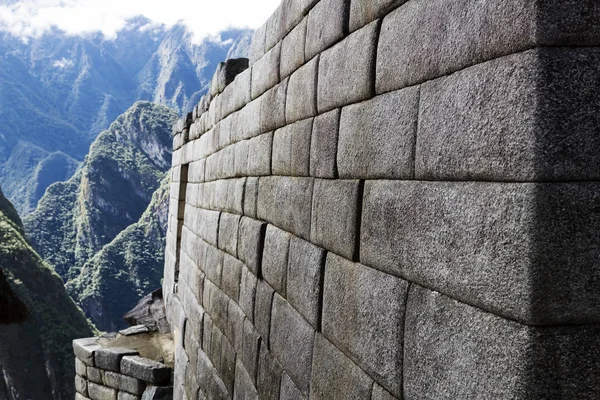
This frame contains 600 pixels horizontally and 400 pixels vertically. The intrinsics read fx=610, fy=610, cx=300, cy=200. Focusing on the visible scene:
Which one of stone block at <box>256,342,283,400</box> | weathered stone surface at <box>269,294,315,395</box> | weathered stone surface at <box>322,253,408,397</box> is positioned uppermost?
weathered stone surface at <box>322,253,408,397</box>

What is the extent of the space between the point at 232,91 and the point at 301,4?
1886 millimetres

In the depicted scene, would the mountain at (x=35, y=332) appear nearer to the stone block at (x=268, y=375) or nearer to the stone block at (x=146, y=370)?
the stone block at (x=146, y=370)

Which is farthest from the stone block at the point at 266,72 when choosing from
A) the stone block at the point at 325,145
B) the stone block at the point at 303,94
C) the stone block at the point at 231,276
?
the stone block at the point at 231,276

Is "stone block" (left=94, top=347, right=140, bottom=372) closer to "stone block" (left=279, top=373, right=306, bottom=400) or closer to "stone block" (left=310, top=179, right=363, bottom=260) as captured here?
"stone block" (left=279, top=373, right=306, bottom=400)

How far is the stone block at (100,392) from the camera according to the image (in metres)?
8.31

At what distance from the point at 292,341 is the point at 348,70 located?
1.23 m

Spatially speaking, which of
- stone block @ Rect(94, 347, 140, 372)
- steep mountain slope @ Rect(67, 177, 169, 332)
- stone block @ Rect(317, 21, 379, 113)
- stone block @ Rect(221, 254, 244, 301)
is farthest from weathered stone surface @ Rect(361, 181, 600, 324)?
steep mountain slope @ Rect(67, 177, 169, 332)

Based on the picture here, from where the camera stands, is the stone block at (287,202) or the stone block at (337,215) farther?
the stone block at (287,202)

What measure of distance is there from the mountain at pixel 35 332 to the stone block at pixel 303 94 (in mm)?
28611

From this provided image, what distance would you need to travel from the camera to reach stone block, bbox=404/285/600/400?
1.19 metres

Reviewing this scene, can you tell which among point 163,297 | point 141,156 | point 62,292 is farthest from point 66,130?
point 163,297

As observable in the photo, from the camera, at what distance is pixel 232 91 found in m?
4.83

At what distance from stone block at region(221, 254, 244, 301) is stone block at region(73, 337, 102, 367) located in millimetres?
4888

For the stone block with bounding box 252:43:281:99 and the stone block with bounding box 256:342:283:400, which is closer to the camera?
the stone block with bounding box 256:342:283:400
